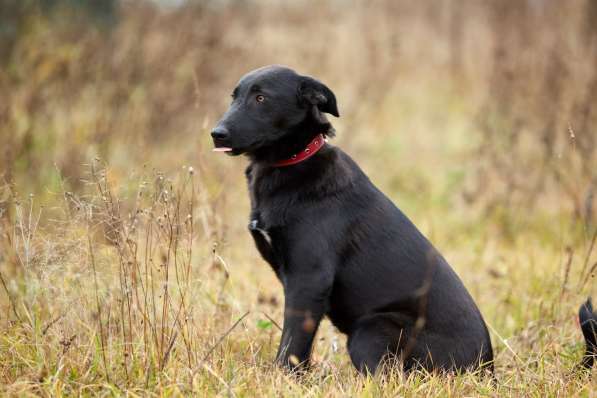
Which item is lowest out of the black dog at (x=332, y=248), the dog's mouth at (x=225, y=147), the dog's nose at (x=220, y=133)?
the black dog at (x=332, y=248)

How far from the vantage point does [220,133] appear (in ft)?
10.5

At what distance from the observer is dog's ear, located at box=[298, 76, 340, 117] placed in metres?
3.34

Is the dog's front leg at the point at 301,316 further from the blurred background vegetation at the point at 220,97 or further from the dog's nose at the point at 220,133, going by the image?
the blurred background vegetation at the point at 220,97

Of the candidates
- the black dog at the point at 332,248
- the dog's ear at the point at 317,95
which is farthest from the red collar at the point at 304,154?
Answer: the dog's ear at the point at 317,95

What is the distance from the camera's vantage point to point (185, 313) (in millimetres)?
3086

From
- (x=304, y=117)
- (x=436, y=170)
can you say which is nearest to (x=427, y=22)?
(x=436, y=170)

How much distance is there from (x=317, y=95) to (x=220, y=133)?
1.66 ft

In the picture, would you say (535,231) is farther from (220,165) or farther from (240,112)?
(240,112)

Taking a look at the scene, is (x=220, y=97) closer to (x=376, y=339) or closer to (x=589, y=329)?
(x=376, y=339)

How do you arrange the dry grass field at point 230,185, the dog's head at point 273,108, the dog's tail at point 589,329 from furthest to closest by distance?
the dog's head at point 273,108 < the dog's tail at point 589,329 < the dry grass field at point 230,185

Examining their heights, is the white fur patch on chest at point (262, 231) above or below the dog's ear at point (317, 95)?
below

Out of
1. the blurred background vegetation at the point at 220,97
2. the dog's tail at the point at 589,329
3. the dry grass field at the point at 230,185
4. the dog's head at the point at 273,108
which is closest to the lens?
the dry grass field at the point at 230,185

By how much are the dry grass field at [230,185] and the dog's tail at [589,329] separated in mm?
115

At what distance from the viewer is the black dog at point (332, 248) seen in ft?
10.4
